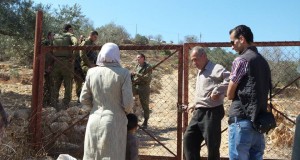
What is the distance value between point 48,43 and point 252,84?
6164mm

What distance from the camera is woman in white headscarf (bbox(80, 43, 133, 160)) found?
416 centimetres

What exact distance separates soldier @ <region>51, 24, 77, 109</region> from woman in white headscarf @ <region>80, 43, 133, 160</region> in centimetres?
433

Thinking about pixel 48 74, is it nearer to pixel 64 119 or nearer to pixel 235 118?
pixel 64 119

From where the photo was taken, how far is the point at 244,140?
387 centimetres

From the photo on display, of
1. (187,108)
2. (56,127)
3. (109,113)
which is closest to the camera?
(109,113)

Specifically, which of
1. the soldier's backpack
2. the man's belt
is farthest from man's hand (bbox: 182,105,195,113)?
the soldier's backpack

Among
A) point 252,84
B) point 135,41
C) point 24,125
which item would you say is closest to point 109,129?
point 252,84

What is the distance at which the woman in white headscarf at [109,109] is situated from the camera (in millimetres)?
4164

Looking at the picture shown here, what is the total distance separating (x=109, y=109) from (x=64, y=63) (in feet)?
14.7

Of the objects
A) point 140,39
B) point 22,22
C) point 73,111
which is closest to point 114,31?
point 140,39

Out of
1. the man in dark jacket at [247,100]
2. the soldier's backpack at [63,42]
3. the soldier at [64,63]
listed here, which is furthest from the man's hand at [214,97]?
the soldier's backpack at [63,42]

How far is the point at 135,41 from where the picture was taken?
136 ft

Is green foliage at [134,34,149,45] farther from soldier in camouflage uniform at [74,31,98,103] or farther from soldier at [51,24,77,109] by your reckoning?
soldier at [51,24,77,109]

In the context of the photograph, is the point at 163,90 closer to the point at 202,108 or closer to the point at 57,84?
the point at 57,84
